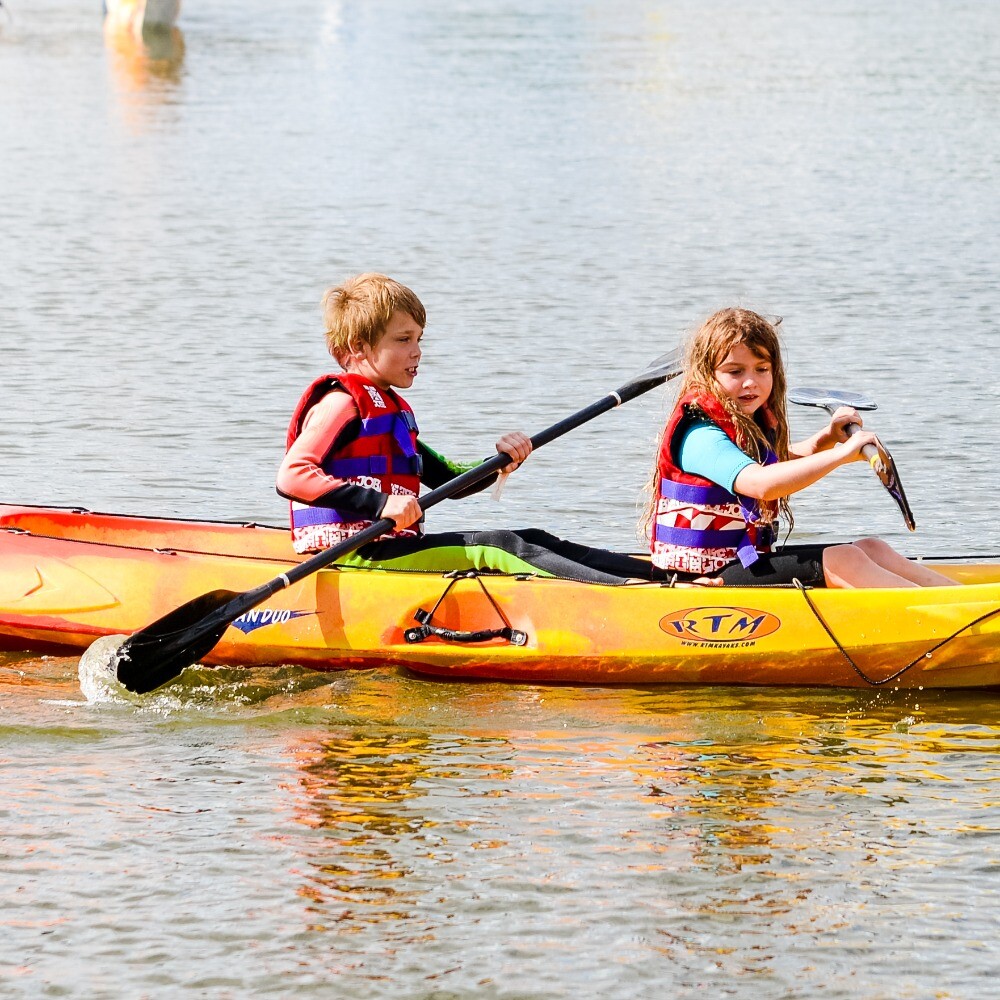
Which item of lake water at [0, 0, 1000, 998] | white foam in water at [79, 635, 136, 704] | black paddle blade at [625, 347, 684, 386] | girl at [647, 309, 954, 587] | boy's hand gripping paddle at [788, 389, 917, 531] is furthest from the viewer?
black paddle blade at [625, 347, 684, 386]

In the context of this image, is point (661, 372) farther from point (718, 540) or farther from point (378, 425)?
point (378, 425)

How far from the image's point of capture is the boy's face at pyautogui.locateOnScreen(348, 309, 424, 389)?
6.26 m

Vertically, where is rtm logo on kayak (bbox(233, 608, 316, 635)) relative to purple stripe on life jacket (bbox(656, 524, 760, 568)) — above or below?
below

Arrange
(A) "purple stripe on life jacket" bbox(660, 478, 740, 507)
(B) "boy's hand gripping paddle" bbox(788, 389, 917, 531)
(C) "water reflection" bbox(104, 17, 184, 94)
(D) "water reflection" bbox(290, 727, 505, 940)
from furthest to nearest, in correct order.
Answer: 1. (C) "water reflection" bbox(104, 17, 184, 94)
2. (A) "purple stripe on life jacket" bbox(660, 478, 740, 507)
3. (B) "boy's hand gripping paddle" bbox(788, 389, 917, 531)
4. (D) "water reflection" bbox(290, 727, 505, 940)

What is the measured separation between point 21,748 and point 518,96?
24294 mm

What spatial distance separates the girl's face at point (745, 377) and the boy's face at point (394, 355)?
3.29 ft

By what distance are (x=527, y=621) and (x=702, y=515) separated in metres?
0.66

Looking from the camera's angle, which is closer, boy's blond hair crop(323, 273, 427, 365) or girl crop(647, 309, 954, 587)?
girl crop(647, 309, 954, 587)

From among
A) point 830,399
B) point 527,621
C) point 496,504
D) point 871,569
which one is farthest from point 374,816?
point 496,504

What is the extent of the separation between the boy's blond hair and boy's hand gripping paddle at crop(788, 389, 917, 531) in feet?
4.17

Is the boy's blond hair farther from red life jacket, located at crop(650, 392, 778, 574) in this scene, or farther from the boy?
red life jacket, located at crop(650, 392, 778, 574)

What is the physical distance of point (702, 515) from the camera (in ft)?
20.1

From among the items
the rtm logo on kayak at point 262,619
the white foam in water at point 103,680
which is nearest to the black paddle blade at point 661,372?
the rtm logo on kayak at point 262,619

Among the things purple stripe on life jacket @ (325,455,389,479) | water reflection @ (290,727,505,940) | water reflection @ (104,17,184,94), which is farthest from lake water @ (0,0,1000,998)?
water reflection @ (104,17,184,94)
